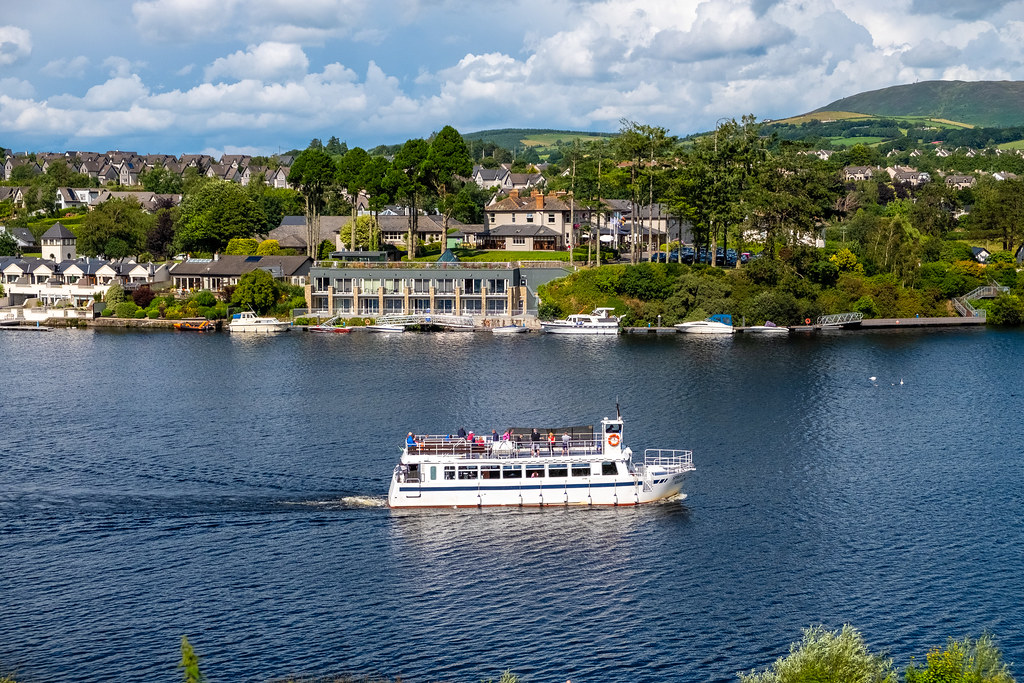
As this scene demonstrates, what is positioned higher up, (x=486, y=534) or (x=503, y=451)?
(x=503, y=451)

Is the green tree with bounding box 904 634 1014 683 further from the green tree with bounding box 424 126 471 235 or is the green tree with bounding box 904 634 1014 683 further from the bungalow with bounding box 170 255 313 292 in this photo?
the green tree with bounding box 424 126 471 235

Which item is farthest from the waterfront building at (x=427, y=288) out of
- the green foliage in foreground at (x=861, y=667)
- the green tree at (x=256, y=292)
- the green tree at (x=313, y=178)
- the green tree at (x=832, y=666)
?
the green foliage in foreground at (x=861, y=667)

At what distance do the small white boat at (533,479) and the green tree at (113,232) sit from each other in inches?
4930

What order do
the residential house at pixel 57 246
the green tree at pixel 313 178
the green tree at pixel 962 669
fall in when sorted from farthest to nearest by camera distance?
1. the residential house at pixel 57 246
2. the green tree at pixel 313 178
3. the green tree at pixel 962 669

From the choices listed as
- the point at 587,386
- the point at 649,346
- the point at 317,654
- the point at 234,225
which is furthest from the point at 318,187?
the point at 317,654

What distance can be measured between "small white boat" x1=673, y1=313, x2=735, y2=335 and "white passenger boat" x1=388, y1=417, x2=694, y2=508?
6757cm

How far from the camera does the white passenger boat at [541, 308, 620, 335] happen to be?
127625mm

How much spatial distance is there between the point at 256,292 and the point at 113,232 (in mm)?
46752

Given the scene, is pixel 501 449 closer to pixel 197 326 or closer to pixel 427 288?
pixel 427 288

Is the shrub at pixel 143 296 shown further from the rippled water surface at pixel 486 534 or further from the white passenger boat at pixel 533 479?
the white passenger boat at pixel 533 479

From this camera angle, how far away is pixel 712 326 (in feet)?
417

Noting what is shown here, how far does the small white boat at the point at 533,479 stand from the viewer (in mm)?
60031

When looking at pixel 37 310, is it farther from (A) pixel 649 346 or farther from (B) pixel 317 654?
(B) pixel 317 654

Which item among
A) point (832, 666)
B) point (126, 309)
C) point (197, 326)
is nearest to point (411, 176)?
point (197, 326)
